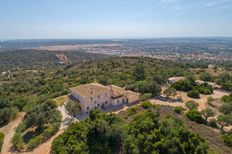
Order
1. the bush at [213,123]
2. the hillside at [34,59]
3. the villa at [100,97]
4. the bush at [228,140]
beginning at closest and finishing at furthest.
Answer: the bush at [228,140]
the bush at [213,123]
the villa at [100,97]
the hillside at [34,59]

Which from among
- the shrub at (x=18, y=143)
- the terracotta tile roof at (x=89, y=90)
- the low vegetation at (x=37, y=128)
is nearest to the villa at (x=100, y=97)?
the terracotta tile roof at (x=89, y=90)

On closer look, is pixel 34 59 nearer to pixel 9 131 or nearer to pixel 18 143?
pixel 9 131

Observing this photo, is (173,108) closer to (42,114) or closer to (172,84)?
(172,84)

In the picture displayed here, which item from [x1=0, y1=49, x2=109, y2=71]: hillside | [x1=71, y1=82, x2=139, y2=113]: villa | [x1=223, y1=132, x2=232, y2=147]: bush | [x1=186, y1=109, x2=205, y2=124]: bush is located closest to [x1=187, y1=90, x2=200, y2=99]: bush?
[x1=71, y1=82, x2=139, y2=113]: villa

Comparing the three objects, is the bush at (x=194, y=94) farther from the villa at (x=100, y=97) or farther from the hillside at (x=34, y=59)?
the hillside at (x=34, y=59)

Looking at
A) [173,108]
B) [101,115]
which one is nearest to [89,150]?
[101,115]

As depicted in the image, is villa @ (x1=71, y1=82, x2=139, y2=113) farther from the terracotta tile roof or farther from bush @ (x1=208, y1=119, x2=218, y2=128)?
bush @ (x1=208, y1=119, x2=218, y2=128)
